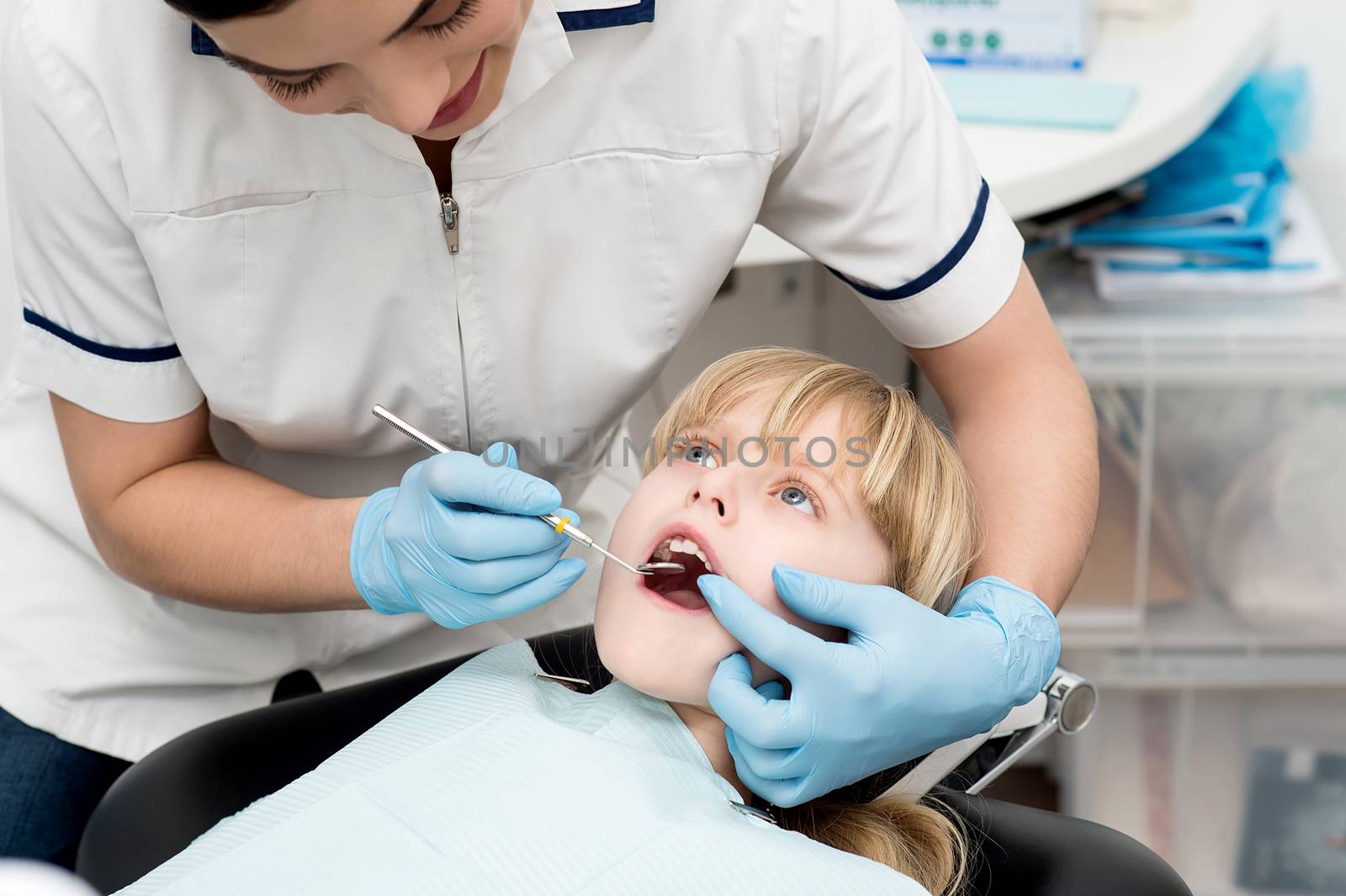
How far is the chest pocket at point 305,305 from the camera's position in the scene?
1.09m

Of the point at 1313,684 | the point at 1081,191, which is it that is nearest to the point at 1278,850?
the point at 1313,684

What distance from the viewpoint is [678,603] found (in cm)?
109

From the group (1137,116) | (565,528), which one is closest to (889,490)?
(565,528)

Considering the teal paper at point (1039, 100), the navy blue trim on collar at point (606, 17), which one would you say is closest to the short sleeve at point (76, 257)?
the navy blue trim on collar at point (606, 17)

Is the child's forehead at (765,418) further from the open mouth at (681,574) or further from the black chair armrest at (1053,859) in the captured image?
the black chair armrest at (1053,859)

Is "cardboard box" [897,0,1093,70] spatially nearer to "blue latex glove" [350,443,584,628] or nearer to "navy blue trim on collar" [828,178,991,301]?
"navy blue trim on collar" [828,178,991,301]

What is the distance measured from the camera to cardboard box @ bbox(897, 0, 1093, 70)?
186 cm

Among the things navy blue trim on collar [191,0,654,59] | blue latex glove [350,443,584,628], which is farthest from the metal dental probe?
navy blue trim on collar [191,0,654,59]

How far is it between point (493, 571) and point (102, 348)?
0.40 meters

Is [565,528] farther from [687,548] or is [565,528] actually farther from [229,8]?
[229,8]

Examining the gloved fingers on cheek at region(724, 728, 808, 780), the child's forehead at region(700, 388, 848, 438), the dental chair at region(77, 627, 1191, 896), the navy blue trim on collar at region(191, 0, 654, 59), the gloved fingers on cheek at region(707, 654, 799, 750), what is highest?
the navy blue trim on collar at region(191, 0, 654, 59)

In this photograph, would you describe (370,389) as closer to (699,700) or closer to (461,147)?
(461,147)

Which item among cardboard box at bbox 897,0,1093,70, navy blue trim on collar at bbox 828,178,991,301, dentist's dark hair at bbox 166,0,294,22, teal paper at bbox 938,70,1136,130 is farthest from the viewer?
cardboard box at bbox 897,0,1093,70

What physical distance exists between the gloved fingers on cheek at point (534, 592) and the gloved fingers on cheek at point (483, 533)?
0.03 metres
